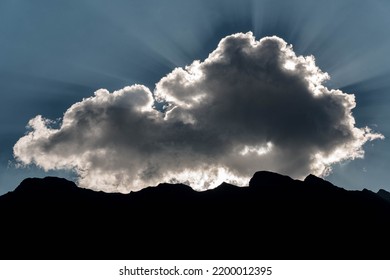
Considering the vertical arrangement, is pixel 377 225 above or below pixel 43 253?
above

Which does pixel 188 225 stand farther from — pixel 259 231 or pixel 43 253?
pixel 43 253

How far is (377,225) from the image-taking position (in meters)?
180

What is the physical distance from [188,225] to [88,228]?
55.1m

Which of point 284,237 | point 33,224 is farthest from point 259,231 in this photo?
point 33,224

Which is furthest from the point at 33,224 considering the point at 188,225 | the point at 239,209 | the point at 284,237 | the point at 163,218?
the point at 284,237
